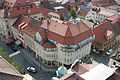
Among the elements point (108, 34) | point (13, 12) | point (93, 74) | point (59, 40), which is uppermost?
point (13, 12)

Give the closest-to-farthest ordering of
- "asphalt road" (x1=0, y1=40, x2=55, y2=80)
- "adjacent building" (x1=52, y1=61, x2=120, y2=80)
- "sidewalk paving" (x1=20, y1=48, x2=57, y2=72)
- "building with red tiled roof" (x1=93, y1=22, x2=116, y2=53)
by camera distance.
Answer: "adjacent building" (x1=52, y1=61, x2=120, y2=80) → "asphalt road" (x1=0, y1=40, x2=55, y2=80) → "sidewalk paving" (x1=20, y1=48, x2=57, y2=72) → "building with red tiled roof" (x1=93, y1=22, x2=116, y2=53)

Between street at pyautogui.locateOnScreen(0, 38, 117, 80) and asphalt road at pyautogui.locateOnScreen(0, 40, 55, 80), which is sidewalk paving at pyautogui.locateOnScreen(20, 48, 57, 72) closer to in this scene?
street at pyautogui.locateOnScreen(0, 38, 117, 80)

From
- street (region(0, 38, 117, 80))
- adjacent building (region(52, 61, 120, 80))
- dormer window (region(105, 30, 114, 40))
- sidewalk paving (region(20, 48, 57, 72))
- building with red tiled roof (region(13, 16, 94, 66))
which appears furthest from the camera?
dormer window (region(105, 30, 114, 40))

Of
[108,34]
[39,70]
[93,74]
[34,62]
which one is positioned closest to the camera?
[93,74]

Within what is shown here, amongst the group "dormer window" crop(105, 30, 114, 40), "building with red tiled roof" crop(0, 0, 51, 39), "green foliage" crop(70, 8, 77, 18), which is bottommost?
"dormer window" crop(105, 30, 114, 40)

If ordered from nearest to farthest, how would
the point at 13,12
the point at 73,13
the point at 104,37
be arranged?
the point at 104,37 < the point at 13,12 < the point at 73,13

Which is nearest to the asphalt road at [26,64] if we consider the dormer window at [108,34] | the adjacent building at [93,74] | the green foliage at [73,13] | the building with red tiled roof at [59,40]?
the building with red tiled roof at [59,40]

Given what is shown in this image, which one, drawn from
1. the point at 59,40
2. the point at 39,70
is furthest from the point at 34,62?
the point at 59,40

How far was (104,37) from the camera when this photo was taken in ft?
266

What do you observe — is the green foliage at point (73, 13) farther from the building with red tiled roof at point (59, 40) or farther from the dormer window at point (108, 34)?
the building with red tiled roof at point (59, 40)

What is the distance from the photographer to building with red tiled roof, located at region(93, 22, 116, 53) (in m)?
80.3

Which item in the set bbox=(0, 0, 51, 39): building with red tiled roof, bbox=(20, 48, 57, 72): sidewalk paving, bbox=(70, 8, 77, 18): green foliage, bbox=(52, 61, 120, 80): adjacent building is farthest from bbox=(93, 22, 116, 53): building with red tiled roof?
bbox=(0, 0, 51, 39): building with red tiled roof

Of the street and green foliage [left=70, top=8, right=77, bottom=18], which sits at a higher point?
green foliage [left=70, top=8, right=77, bottom=18]

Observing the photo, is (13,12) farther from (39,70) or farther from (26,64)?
(39,70)
